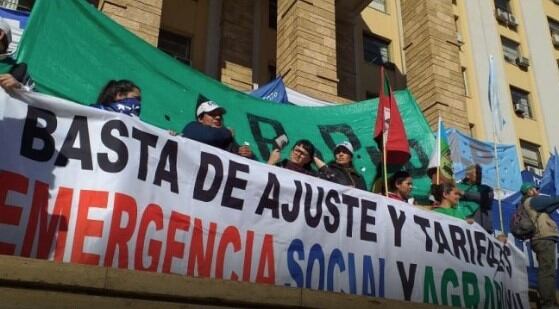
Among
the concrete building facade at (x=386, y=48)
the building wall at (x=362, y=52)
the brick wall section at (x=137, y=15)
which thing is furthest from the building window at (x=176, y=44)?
the brick wall section at (x=137, y=15)

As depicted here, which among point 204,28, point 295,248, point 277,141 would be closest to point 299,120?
point 277,141

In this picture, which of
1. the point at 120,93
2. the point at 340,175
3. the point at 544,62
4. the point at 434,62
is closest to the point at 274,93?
the point at 340,175

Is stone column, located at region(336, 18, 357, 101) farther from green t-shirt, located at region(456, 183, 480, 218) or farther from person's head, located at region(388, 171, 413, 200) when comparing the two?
person's head, located at region(388, 171, 413, 200)

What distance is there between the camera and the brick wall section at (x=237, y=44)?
1539 cm

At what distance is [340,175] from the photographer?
5.59m

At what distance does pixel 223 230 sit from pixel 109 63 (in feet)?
8.55

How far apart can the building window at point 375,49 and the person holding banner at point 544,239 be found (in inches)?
507

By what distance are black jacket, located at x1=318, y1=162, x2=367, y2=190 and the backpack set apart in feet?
7.67

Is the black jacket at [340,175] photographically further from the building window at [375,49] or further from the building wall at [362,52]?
the building window at [375,49]

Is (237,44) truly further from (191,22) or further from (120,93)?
(120,93)

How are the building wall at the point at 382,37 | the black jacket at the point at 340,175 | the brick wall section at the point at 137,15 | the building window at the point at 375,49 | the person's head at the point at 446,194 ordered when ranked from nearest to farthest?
1. the black jacket at the point at 340,175
2. the person's head at the point at 446,194
3. the brick wall section at the point at 137,15
4. the building wall at the point at 382,37
5. the building window at the point at 375,49

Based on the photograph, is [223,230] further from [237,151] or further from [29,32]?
[29,32]

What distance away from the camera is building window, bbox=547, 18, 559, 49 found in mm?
26031

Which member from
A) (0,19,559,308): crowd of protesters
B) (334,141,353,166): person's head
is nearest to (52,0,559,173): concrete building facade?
(0,19,559,308): crowd of protesters
